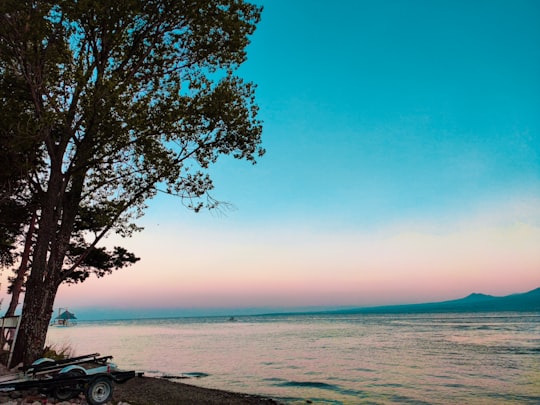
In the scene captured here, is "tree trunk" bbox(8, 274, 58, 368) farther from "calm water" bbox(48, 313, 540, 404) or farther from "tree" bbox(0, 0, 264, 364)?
"calm water" bbox(48, 313, 540, 404)

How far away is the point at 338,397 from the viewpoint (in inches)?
820

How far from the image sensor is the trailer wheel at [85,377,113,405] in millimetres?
9914

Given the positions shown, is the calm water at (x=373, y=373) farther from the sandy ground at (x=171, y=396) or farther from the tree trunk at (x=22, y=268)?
the tree trunk at (x=22, y=268)

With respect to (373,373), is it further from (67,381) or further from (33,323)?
(67,381)

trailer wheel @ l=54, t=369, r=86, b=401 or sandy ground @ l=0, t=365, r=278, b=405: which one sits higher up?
trailer wheel @ l=54, t=369, r=86, b=401

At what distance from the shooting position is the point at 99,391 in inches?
402

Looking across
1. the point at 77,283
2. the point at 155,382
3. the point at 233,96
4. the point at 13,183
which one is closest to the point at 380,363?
the point at 155,382

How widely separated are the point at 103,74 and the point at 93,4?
3.08 metres

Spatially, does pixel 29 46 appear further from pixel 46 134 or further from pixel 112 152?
pixel 112 152

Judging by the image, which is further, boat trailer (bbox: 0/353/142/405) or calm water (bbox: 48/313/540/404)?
calm water (bbox: 48/313/540/404)

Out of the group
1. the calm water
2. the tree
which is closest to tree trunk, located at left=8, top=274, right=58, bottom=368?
the tree

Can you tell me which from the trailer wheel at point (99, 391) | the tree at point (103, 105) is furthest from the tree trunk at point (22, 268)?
the trailer wheel at point (99, 391)

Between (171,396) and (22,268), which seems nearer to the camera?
(171,396)

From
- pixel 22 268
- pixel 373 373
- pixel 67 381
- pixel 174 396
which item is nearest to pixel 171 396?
pixel 174 396
